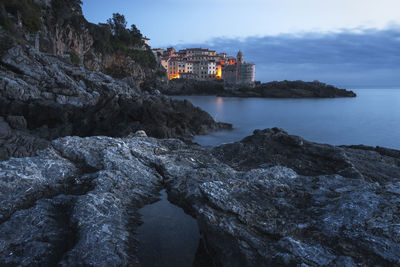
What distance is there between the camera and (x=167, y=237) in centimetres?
704

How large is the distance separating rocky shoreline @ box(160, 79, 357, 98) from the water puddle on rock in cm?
→ 9357

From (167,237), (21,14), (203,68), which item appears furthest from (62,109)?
(203,68)

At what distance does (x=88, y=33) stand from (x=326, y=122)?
5623 cm

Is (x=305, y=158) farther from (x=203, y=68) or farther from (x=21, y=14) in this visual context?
(x=203, y=68)

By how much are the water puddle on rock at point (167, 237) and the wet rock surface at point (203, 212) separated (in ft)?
0.99

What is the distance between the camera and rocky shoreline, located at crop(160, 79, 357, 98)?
341ft

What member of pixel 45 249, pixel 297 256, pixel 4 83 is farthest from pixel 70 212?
pixel 4 83

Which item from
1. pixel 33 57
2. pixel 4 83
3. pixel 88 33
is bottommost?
pixel 4 83

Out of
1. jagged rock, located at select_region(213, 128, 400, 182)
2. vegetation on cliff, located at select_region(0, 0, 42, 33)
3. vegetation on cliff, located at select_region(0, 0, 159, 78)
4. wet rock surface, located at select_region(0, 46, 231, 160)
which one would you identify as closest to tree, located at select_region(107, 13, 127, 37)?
vegetation on cliff, located at select_region(0, 0, 159, 78)

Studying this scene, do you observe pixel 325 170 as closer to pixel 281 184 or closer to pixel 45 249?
pixel 281 184

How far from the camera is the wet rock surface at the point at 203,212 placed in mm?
4809

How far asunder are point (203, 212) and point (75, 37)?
60.2 meters

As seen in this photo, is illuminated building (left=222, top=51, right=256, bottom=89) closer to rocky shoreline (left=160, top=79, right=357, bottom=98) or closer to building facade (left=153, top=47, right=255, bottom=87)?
building facade (left=153, top=47, right=255, bottom=87)

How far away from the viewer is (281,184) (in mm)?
7426
